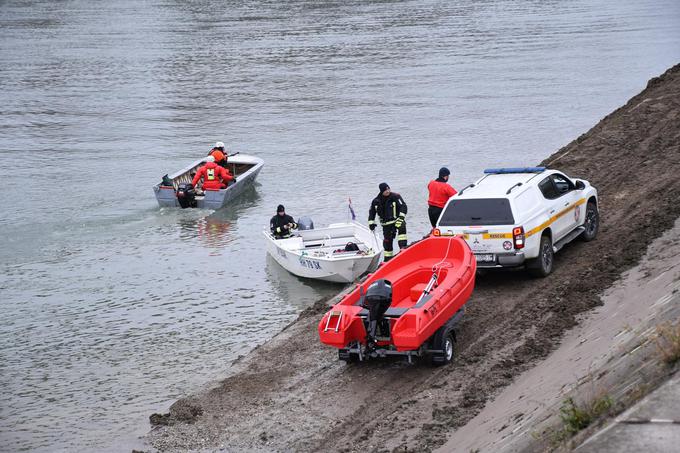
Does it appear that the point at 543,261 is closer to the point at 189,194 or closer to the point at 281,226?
the point at 281,226

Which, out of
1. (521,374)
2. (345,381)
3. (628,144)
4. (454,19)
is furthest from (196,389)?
(454,19)

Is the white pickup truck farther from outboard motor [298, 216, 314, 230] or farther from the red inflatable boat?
outboard motor [298, 216, 314, 230]

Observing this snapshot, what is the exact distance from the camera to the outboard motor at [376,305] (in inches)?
543

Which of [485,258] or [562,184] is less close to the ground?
[562,184]

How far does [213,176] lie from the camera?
31031mm

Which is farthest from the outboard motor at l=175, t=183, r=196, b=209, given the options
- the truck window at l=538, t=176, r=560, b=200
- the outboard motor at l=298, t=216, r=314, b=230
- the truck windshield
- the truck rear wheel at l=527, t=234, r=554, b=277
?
the truck rear wheel at l=527, t=234, r=554, b=277

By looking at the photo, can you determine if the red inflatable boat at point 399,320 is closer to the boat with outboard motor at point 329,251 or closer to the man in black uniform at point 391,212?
the man in black uniform at point 391,212

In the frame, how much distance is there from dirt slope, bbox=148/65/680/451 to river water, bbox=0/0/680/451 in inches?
57.8

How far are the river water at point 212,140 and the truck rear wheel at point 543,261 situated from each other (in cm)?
558

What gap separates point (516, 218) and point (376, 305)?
3763mm

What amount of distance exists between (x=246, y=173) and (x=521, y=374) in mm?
20405

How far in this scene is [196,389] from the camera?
16.2 metres

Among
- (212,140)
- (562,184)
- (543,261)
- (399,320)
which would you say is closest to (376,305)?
(399,320)

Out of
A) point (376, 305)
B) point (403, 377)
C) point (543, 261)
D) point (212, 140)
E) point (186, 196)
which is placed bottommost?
point (212, 140)
